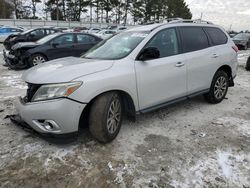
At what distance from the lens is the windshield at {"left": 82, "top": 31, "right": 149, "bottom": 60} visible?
11.4 ft

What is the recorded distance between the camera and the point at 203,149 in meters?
3.13

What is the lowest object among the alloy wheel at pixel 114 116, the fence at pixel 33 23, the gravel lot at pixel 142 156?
the gravel lot at pixel 142 156

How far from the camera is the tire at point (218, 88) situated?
4749 mm

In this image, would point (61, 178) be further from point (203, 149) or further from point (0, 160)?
point (203, 149)

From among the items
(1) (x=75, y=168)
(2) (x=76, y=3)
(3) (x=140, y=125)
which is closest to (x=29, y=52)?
(3) (x=140, y=125)

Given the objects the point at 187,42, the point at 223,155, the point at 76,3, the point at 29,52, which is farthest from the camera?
the point at 76,3

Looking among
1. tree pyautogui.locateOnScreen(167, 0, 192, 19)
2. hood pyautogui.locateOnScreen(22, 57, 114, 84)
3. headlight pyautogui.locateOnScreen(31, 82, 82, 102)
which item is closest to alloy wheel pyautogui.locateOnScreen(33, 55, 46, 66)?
hood pyautogui.locateOnScreen(22, 57, 114, 84)

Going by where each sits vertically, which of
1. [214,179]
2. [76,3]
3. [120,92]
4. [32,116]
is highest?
[76,3]

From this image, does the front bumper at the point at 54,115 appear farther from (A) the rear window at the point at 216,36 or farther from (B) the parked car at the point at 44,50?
(B) the parked car at the point at 44,50

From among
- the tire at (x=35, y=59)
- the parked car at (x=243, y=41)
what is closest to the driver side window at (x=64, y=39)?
the tire at (x=35, y=59)

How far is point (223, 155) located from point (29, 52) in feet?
24.2

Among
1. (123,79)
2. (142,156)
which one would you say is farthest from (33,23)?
(142,156)

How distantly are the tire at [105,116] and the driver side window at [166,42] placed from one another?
1.12 metres

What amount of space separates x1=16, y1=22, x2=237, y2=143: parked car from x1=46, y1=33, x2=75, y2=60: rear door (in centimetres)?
490
